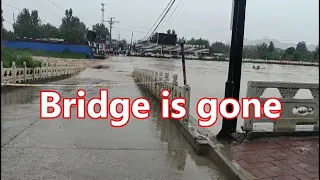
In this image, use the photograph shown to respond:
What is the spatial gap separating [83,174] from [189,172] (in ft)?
5.10

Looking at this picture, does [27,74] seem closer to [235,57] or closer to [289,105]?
[235,57]

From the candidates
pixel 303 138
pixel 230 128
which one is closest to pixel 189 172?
pixel 230 128

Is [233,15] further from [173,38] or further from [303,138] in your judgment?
[173,38]

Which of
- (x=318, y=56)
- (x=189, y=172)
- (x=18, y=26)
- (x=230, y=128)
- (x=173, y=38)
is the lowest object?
(x=189, y=172)

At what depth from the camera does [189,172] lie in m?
4.69

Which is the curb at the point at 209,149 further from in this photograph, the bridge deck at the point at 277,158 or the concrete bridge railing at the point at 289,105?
the concrete bridge railing at the point at 289,105

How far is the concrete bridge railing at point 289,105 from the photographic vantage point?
589 cm

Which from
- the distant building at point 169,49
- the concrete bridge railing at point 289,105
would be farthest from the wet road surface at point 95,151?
the distant building at point 169,49

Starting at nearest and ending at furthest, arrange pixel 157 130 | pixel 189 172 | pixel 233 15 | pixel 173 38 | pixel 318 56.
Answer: pixel 318 56 → pixel 189 172 → pixel 233 15 → pixel 157 130 → pixel 173 38

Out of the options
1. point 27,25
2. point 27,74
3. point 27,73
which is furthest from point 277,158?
point 27,25
